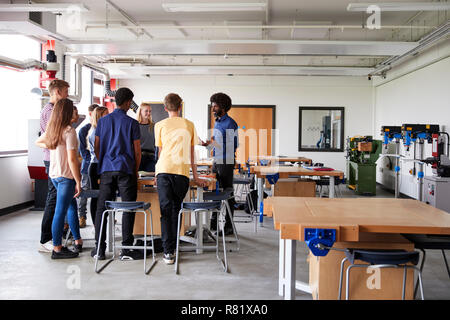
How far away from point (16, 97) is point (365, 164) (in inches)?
283

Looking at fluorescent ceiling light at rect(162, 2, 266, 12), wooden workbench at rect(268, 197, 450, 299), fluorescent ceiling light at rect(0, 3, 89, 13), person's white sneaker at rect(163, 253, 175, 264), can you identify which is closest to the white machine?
wooden workbench at rect(268, 197, 450, 299)

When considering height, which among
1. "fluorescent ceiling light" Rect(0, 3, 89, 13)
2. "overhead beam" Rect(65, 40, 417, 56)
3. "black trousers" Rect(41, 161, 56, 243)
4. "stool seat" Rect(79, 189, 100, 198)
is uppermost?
"fluorescent ceiling light" Rect(0, 3, 89, 13)

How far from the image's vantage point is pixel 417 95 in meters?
8.33

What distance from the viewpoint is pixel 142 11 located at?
24.0 ft

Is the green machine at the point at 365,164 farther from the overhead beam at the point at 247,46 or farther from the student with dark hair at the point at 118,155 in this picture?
the student with dark hair at the point at 118,155

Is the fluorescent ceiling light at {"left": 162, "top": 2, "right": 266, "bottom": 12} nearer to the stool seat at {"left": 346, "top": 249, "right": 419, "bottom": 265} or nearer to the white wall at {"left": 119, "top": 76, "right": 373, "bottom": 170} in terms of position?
the stool seat at {"left": 346, "top": 249, "right": 419, "bottom": 265}

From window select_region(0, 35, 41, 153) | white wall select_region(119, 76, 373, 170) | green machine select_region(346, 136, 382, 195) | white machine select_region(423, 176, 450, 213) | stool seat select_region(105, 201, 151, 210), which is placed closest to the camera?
stool seat select_region(105, 201, 151, 210)

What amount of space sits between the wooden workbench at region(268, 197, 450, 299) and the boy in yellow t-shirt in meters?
1.19

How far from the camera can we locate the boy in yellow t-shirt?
3.83 metres

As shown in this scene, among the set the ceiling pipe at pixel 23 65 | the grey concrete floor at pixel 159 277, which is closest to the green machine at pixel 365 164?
the grey concrete floor at pixel 159 277

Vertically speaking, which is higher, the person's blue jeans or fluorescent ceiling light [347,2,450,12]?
fluorescent ceiling light [347,2,450,12]

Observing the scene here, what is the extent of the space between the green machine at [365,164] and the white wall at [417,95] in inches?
23.8

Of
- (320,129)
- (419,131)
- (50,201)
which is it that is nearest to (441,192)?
(419,131)
